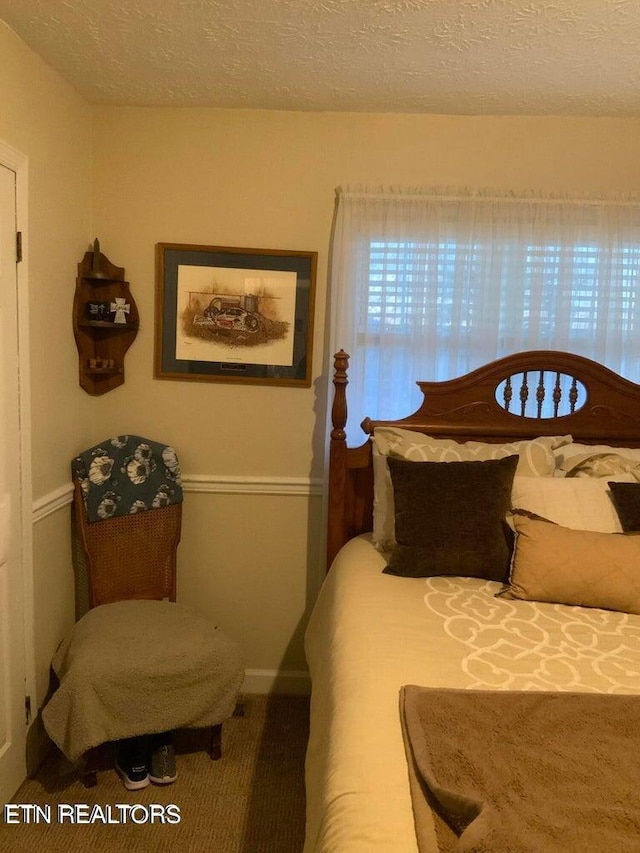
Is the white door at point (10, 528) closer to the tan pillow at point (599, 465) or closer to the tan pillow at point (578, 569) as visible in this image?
the tan pillow at point (578, 569)

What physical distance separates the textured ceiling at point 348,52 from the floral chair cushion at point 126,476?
1.41 metres

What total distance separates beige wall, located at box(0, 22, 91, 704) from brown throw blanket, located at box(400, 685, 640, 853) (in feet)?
5.22

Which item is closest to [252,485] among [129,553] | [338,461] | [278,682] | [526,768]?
[338,461]

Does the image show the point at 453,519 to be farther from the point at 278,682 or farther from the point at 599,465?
the point at 278,682

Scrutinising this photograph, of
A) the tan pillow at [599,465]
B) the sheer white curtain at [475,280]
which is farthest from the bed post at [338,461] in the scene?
the tan pillow at [599,465]

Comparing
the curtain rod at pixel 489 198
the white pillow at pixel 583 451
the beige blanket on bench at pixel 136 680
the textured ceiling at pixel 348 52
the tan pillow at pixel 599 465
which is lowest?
the beige blanket on bench at pixel 136 680

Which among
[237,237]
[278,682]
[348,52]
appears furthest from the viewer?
[278,682]

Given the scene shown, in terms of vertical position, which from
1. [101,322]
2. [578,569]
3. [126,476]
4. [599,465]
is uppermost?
[101,322]

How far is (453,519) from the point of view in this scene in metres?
2.22

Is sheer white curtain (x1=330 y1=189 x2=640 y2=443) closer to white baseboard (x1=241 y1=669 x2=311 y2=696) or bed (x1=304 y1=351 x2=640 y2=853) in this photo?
bed (x1=304 y1=351 x2=640 y2=853)

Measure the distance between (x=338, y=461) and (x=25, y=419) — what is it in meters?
1.17

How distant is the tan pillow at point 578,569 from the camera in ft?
6.54

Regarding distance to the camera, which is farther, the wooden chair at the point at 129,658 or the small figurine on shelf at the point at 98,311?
the small figurine on shelf at the point at 98,311

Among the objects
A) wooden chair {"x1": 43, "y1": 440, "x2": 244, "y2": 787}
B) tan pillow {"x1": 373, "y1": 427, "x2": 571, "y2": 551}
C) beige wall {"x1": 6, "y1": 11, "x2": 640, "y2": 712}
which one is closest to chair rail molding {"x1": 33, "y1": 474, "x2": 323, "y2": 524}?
beige wall {"x1": 6, "y1": 11, "x2": 640, "y2": 712}
